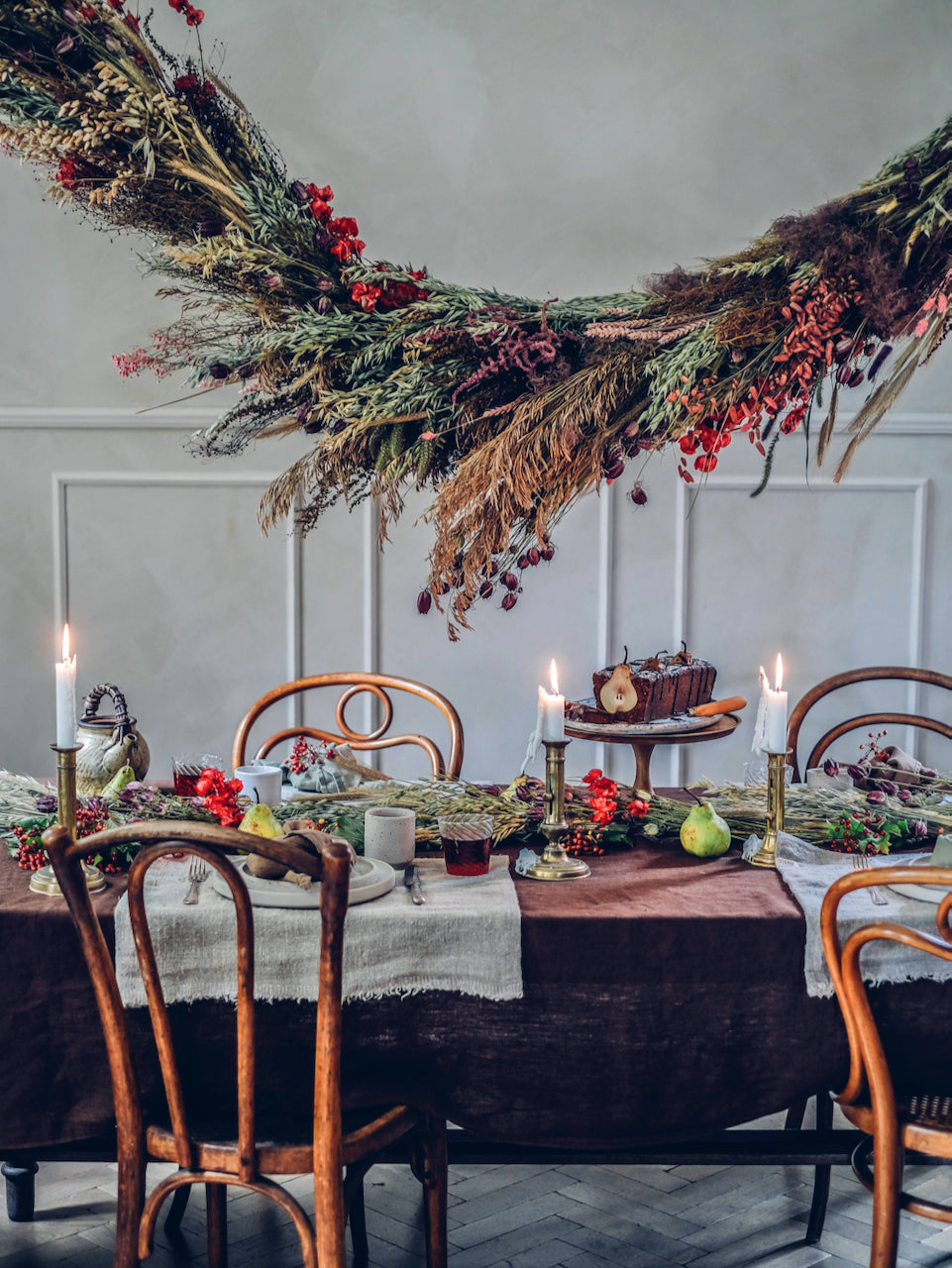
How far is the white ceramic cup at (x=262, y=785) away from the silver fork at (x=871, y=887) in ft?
2.97

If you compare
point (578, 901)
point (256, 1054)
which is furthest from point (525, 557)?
point (256, 1054)

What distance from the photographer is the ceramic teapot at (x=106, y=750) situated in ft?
6.26

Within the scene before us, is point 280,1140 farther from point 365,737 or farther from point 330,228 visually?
point 365,737

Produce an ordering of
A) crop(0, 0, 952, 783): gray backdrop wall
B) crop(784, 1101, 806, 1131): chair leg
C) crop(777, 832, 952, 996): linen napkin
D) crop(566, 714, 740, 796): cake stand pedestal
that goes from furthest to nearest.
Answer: crop(0, 0, 952, 783): gray backdrop wall
crop(566, 714, 740, 796): cake stand pedestal
crop(784, 1101, 806, 1131): chair leg
crop(777, 832, 952, 996): linen napkin

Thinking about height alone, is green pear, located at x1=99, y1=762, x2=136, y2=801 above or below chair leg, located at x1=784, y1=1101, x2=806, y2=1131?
above

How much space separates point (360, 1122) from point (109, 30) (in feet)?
4.38

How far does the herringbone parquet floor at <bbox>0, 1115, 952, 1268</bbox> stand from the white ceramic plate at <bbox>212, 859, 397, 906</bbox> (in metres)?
0.68

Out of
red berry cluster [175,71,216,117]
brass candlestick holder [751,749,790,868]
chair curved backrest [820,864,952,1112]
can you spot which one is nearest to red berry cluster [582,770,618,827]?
A: brass candlestick holder [751,749,790,868]

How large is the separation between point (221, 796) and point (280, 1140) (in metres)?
0.57

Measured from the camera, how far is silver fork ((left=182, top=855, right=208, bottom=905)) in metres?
1.46

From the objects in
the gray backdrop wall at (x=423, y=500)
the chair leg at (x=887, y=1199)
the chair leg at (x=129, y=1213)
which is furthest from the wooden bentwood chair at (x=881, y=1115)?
the gray backdrop wall at (x=423, y=500)

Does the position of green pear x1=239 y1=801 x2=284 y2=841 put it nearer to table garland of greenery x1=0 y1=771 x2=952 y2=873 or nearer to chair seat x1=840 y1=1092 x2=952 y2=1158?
table garland of greenery x1=0 y1=771 x2=952 y2=873

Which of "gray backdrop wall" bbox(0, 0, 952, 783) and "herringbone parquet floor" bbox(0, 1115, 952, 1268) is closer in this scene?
"herringbone parquet floor" bbox(0, 1115, 952, 1268)

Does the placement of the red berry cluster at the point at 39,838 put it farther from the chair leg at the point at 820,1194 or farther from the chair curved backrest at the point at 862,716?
the chair curved backrest at the point at 862,716
